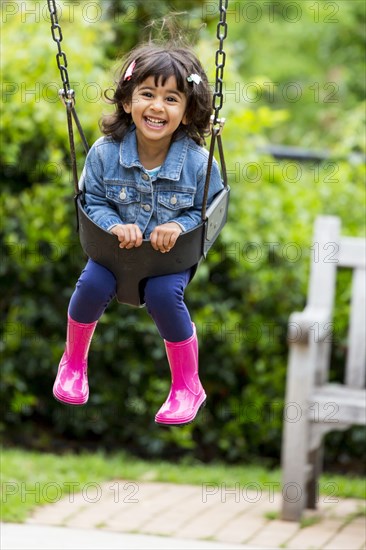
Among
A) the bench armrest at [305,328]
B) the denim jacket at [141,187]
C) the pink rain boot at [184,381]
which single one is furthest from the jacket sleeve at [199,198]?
the bench armrest at [305,328]

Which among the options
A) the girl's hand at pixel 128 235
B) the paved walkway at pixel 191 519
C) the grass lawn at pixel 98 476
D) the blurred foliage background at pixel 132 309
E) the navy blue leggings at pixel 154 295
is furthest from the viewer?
the blurred foliage background at pixel 132 309

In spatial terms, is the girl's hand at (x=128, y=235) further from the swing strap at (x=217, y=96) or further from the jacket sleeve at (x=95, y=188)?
the swing strap at (x=217, y=96)

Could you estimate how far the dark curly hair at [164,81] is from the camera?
3043mm

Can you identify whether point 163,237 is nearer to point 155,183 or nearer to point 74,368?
point 155,183

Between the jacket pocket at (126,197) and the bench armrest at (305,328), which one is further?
the bench armrest at (305,328)

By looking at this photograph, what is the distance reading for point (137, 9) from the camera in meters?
8.46

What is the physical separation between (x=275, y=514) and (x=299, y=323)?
0.97 m

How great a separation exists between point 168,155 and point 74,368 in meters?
0.77

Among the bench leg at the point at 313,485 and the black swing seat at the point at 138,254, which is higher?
the black swing seat at the point at 138,254

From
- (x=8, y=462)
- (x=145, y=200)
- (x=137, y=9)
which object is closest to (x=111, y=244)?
(x=145, y=200)

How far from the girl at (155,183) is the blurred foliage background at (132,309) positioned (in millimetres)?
2592

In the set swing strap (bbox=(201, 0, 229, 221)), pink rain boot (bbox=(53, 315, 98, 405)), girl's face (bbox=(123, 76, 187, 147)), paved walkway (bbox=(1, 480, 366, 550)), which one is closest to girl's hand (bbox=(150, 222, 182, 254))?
swing strap (bbox=(201, 0, 229, 221))

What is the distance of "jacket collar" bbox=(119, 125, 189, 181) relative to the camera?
10.2 ft

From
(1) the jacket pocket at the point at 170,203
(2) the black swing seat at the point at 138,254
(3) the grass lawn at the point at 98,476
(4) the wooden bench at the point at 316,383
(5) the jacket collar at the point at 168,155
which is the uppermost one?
(5) the jacket collar at the point at 168,155
